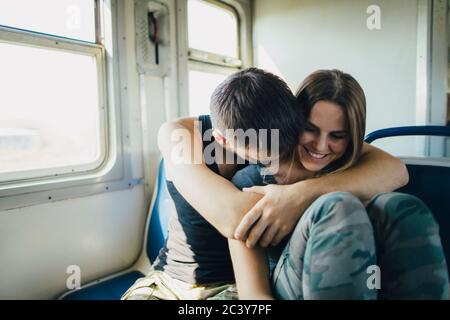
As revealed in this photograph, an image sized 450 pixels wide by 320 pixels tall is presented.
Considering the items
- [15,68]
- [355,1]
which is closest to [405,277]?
[15,68]

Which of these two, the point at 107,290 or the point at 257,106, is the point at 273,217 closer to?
the point at 257,106

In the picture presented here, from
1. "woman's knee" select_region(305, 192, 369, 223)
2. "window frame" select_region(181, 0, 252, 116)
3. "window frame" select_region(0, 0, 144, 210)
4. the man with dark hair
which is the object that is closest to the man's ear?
the man with dark hair

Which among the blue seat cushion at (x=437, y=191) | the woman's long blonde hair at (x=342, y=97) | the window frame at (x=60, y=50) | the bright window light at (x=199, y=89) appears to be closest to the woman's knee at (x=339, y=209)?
the woman's long blonde hair at (x=342, y=97)

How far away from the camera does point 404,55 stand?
2410 millimetres

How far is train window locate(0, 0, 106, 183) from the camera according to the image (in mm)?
1713

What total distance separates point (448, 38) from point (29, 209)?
2.65 meters

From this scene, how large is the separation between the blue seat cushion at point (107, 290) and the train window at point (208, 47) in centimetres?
131

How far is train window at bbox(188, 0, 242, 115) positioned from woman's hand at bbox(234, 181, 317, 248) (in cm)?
181

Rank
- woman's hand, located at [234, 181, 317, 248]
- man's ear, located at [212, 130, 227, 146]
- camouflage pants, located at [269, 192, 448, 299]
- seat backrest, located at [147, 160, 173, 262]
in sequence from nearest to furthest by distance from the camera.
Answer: camouflage pants, located at [269, 192, 448, 299] → woman's hand, located at [234, 181, 317, 248] → man's ear, located at [212, 130, 227, 146] → seat backrest, located at [147, 160, 173, 262]

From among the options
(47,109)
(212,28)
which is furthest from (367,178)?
(212,28)

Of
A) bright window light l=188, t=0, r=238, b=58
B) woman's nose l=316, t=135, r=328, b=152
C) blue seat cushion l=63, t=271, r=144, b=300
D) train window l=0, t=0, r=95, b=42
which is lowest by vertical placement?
blue seat cushion l=63, t=271, r=144, b=300

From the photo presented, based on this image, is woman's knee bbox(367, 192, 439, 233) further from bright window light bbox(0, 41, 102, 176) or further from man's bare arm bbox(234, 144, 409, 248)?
bright window light bbox(0, 41, 102, 176)

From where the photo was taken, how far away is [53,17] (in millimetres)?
1861

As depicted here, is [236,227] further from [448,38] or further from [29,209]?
[448,38]
